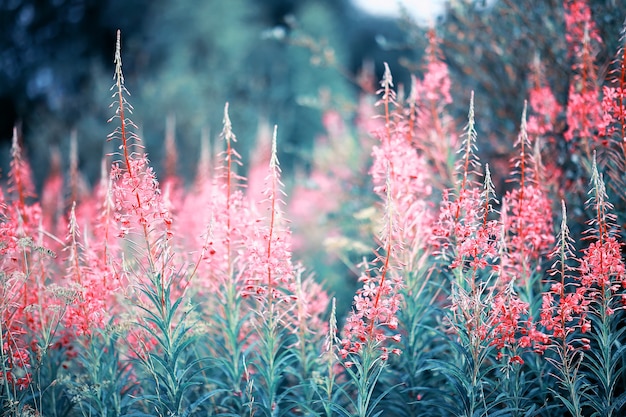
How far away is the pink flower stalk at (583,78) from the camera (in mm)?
4145

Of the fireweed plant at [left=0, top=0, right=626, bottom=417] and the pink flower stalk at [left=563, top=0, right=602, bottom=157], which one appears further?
the pink flower stalk at [left=563, top=0, right=602, bottom=157]

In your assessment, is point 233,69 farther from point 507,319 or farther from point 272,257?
point 507,319

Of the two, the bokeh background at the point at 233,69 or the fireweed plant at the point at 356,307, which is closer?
the fireweed plant at the point at 356,307

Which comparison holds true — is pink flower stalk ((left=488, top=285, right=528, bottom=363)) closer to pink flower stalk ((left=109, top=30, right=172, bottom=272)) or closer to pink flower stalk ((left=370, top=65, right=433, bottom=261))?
pink flower stalk ((left=370, top=65, right=433, bottom=261))

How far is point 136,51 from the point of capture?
18.9 meters

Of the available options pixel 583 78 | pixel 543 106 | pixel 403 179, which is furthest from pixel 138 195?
pixel 543 106

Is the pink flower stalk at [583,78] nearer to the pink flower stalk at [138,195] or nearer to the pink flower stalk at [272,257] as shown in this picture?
the pink flower stalk at [272,257]

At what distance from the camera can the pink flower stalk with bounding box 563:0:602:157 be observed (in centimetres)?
414

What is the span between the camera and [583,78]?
4168 millimetres

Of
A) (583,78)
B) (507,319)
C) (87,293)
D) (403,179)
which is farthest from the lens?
(583,78)

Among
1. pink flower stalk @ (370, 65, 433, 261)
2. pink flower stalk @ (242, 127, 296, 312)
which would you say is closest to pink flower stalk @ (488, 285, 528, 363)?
pink flower stalk @ (370, 65, 433, 261)

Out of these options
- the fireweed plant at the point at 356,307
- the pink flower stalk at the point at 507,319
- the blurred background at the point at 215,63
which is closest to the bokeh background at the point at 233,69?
the blurred background at the point at 215,63

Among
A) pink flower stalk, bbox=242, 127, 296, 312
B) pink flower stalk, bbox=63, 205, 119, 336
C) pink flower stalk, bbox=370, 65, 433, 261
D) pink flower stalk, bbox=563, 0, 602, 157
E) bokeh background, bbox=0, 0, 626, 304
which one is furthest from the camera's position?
bokeh background, bbox=0, 0, 626, 304

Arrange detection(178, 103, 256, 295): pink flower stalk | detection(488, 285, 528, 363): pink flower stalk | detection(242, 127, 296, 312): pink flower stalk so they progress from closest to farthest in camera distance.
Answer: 1. detection(488, 285, 528, 363): pink flower stalk
2. detection(242, 127, 296, 312): pink flower stalk
3. detection(178, 103, 256, 295): pink flower stalk
